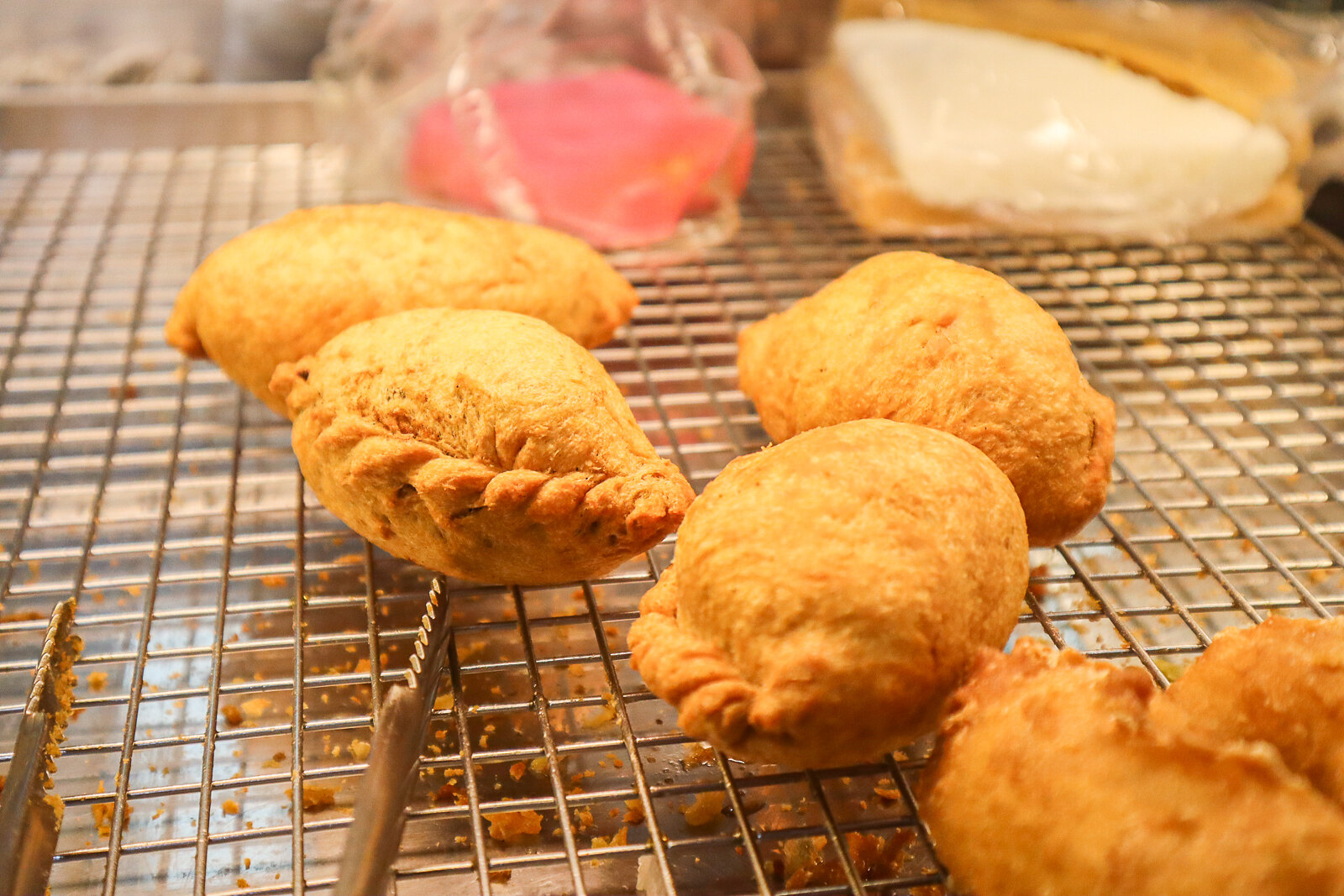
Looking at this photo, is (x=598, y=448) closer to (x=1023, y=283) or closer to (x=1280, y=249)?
(x=1023, y=283)

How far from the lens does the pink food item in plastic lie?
190cm

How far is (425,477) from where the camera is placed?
99cm

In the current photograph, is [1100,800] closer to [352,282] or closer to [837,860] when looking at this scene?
[837,860]

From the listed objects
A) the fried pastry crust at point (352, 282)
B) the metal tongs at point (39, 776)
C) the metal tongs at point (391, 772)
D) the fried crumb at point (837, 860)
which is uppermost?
the fried pastry crust at point (352, 282)

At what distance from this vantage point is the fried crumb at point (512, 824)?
0.96 m

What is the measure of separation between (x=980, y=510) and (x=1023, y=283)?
101 cm

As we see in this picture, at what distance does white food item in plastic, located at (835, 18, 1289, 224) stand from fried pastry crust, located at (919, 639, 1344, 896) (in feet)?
4.09

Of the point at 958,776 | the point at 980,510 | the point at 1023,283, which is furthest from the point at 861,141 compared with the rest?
the point at 958,776

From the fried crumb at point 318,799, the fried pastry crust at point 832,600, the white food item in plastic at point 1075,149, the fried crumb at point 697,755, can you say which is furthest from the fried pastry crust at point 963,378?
the white food item in plastic at point 1075,149

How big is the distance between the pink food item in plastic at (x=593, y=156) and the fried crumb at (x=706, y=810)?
112 centimetres

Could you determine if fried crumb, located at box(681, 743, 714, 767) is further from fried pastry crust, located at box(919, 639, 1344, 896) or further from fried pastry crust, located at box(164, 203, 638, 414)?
fried pastry crust, located at box(164, 203, 638, 414)

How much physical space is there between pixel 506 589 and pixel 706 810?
350mm

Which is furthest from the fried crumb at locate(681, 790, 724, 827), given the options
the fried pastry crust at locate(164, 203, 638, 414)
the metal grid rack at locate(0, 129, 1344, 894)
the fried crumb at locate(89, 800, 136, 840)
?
the fried pastry crust at locate(164, 203, 638, 414)

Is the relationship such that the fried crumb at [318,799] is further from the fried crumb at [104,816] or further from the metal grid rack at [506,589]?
the fried crumb at [104,816]
